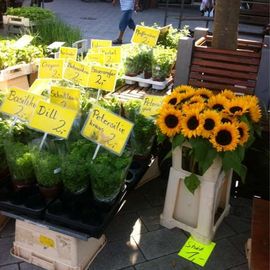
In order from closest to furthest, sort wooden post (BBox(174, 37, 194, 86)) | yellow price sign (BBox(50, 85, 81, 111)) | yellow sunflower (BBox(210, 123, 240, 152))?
yellow sunflower (BBox(210, 123, 240, 152)) → yellow price sign (BBox(50, 85, 81, 111)) → wooden post (BBox(174, 37, 194, 86))

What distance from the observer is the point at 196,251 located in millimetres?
2301

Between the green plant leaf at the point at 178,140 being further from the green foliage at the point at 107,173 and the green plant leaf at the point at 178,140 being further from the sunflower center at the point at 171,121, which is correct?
the green foliage at the point at 107,173

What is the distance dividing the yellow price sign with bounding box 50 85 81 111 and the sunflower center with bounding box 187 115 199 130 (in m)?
Answer: 0.80

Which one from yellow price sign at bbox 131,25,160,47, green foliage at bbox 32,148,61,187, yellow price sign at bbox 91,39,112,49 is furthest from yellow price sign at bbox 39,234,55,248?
yellow price sign at bbox 131,25,160,47

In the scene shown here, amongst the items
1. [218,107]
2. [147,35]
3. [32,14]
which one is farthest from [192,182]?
[32,14]

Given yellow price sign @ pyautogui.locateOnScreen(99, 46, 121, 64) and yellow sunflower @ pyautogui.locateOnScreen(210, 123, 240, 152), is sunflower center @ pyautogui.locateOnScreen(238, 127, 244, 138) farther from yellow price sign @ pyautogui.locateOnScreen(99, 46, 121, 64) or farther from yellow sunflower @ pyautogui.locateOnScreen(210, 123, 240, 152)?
yellow price sign @ pyautogui.locateOnScreen(99, 46, 121, 64)

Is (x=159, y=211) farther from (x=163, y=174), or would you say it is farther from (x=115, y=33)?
(x=115, y=33)

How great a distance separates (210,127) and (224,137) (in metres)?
0.09

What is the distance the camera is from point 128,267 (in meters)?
2.17

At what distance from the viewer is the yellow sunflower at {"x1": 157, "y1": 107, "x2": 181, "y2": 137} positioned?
2.07m

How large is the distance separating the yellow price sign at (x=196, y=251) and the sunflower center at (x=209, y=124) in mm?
855

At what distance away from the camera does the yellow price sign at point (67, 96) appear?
238cm

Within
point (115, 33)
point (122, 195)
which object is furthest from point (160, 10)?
point (122, 195)

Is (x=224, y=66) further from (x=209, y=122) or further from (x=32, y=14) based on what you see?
(x=32, y=14)
